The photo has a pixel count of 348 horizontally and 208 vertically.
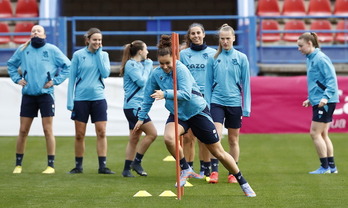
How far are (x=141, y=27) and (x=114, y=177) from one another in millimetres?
13283

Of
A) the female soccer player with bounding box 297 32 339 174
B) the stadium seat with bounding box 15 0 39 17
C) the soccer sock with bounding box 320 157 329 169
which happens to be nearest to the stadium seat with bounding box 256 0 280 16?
the stadium seat with bounding box 15 0 39 17

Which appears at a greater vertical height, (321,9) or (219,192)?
(321,9)

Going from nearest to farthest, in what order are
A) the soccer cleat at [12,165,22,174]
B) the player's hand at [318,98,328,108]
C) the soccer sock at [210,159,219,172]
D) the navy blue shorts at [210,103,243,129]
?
the navy blue shorts at [210,103,243,129]
the soccer sock at [210,159,219,172]
the player's hand at [318,98,328,108]
the soccer cleat at [12,165,22,174]

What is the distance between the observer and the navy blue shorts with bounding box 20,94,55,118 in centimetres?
1268

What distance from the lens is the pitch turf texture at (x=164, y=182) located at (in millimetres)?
9609

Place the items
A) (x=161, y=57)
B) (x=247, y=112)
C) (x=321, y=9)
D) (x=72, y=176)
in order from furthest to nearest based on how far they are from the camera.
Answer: (x=321, y=9) → (x=72, y=176) → (x=247, y=112) → (x=161, y=57)

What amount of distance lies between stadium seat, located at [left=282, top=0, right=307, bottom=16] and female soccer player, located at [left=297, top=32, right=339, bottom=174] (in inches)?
389

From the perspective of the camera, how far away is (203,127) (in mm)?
9812

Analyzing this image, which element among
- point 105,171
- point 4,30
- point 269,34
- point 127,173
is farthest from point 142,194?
point 4,30

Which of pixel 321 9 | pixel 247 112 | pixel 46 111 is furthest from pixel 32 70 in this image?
pixel 321 9

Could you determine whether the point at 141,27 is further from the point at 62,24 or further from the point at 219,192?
the point at 219,192

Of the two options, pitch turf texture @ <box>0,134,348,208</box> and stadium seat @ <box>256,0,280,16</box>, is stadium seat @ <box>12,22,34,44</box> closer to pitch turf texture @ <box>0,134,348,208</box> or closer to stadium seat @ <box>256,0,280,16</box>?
pitch turf texture @ <box>0,134,348,208</box>

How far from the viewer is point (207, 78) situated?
11.5 meters

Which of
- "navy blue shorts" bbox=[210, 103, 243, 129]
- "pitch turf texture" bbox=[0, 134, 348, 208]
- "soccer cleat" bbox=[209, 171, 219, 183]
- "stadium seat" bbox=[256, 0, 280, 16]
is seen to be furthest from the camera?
"stadium seat" bbox=[256, 0, 280, 16]
